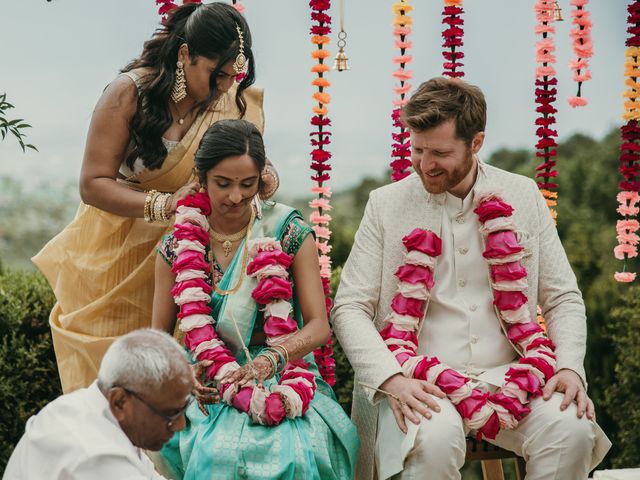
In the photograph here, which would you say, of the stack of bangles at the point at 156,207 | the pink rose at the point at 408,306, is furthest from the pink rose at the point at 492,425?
the stack of bangles at the point at 156,207

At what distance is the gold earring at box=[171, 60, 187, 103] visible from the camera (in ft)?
14.5

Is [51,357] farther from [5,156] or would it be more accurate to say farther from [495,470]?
[5,156]

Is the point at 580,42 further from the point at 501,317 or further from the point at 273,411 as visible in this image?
the point at 273,411

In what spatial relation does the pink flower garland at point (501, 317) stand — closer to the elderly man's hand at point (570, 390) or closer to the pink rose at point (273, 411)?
the elderly man's hand at point (570, 390)

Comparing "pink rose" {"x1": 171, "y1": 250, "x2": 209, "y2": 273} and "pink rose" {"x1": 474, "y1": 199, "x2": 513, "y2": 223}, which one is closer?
"pink rose" {"x1": 171, "y1": 250, "x2": 209, "y2": 273}

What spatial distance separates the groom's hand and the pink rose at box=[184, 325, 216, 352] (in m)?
0.75

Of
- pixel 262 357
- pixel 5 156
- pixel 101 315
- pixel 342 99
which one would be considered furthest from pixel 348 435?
pixel 342 99

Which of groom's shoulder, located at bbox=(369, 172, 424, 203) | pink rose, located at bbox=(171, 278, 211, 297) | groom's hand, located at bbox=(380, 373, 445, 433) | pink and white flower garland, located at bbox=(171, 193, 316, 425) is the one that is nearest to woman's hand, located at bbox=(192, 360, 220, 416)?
pink and white flower garland, located at bbox=(171, 193, 316, 425)

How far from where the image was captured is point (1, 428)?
559cm

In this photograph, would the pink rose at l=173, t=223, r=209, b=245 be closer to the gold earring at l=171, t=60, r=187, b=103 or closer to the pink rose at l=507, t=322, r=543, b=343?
the gold earring at l=171, t=60, r=187, b=103

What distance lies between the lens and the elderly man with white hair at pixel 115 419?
8.54 feet

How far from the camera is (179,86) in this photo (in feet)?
14.5

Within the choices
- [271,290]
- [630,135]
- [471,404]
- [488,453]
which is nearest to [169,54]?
[271,290]

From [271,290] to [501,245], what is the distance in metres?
1.01
